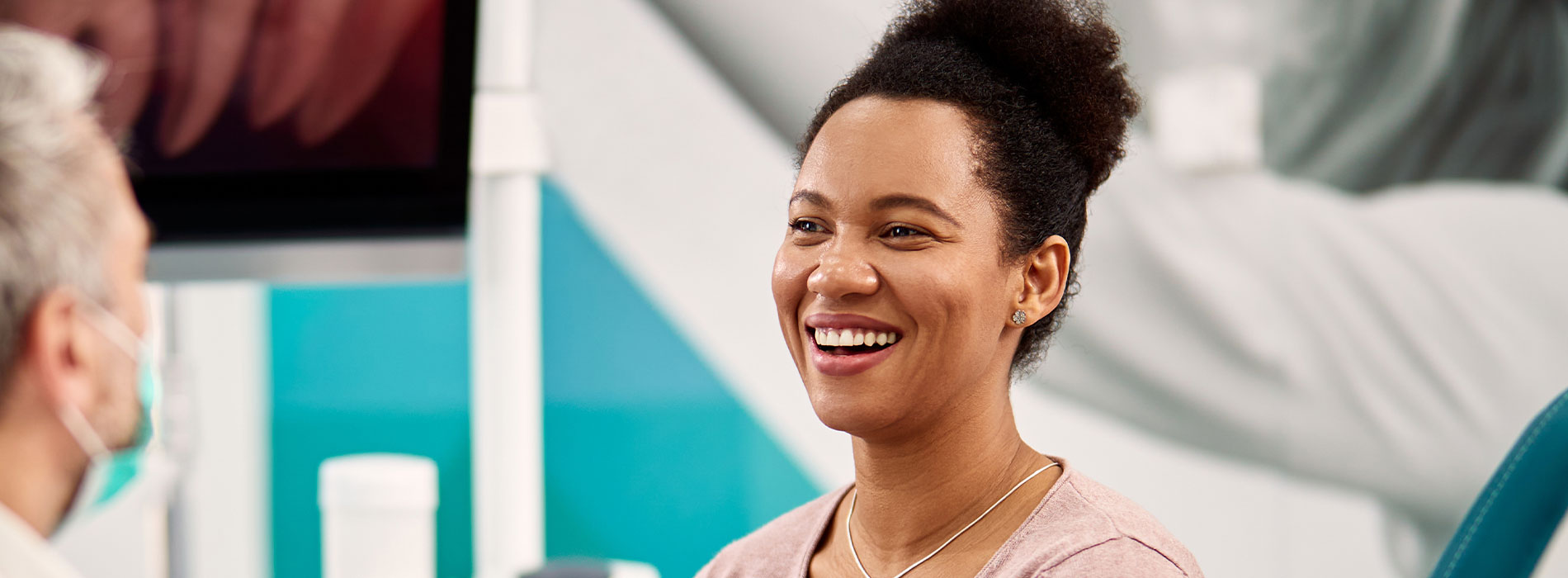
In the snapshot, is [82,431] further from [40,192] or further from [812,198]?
[812,198]

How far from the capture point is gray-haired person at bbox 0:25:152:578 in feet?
1.87

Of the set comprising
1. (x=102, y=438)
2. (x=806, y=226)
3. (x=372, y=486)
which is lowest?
(x=372, y=486)

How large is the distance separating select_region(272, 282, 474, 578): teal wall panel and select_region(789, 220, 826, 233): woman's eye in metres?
1.43

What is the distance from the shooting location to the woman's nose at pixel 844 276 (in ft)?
2.89

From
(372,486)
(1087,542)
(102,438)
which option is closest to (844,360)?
(1087,542)

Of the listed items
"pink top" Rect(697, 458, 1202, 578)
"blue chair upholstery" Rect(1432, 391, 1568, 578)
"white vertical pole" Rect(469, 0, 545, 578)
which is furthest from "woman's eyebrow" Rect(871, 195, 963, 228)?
"white vertical pole" Rect(469, 0, 545, 578)

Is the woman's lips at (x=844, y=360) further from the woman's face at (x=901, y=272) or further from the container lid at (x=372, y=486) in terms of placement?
the container lid at (x=372, y=486)

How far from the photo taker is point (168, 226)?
1578 mm

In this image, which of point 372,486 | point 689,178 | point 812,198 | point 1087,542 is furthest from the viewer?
point 689,178

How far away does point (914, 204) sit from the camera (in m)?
0.87

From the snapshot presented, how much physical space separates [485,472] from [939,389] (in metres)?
1.21

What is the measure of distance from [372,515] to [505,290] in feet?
1.64

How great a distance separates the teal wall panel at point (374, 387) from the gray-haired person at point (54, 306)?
162 cm

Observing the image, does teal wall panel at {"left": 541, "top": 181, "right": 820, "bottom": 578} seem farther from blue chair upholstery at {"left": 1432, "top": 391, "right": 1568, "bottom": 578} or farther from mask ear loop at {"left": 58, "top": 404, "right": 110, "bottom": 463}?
mask ear loop at {"left": 58, "top": 404, "right": 110, "bottom": 463}
